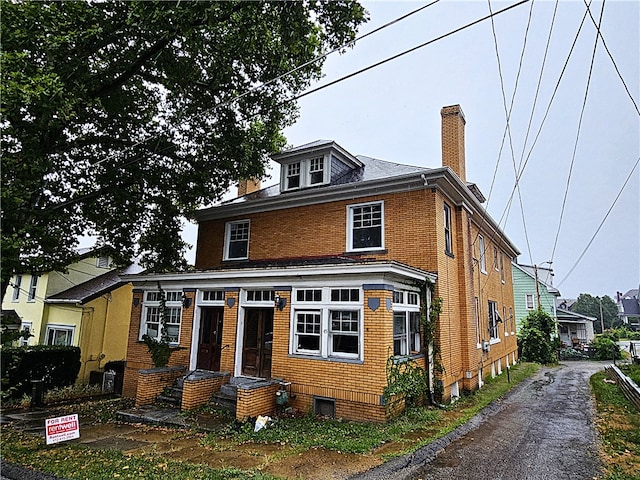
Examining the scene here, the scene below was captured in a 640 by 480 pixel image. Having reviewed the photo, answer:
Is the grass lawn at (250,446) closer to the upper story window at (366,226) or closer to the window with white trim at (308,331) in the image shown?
the window with white trim at (308,331)

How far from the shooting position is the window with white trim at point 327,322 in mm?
9906

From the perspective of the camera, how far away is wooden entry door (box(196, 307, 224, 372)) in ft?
41.9

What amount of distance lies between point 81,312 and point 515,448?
64.2ft

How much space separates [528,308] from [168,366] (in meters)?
29.4

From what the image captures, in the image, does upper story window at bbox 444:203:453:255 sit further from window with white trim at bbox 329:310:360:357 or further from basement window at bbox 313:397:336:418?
basement window at bbox 313:397:336:418

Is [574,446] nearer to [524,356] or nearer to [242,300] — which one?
[242,300]

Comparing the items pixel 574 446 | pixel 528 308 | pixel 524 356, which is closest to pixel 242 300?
pixel 574 446

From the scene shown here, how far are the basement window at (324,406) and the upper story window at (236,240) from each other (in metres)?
6.96

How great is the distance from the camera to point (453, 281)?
1275cm

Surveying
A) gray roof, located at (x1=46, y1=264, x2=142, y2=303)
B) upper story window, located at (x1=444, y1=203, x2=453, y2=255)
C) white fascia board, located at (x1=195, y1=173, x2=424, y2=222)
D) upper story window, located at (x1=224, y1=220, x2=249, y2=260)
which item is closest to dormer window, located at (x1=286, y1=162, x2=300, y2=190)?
white fascia board, located at (x1=195, y1=173, x2=424, y2=222)

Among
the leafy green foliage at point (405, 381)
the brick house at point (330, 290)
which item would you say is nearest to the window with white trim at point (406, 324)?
the brick house at point (330, 290)

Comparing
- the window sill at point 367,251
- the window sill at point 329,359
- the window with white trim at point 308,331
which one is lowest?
the window sill at point 329,359

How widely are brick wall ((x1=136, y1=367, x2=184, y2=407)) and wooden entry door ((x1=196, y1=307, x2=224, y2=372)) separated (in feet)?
3.42

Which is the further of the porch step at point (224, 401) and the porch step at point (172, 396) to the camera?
the porch step at point (172, 396)
